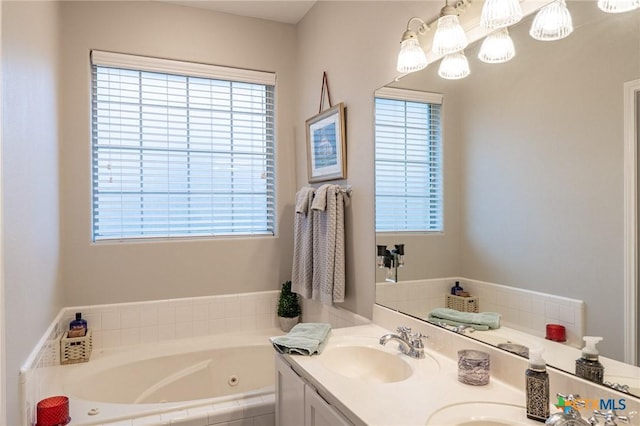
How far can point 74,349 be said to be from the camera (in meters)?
2.40

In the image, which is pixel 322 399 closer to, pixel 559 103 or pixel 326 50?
pixel 559 103

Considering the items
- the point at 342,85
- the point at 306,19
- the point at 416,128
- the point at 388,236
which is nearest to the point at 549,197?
the point at 416,128

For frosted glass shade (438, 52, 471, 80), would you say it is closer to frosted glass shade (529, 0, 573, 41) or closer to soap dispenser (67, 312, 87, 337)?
frosted glass shade (529, 0, 573, 41)

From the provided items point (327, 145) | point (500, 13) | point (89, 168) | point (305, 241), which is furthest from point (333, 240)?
point (89, 168)

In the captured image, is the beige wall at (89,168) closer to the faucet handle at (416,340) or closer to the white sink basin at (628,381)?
the faucet handle at (416,340)

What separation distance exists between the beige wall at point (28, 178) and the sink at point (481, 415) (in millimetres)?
1351

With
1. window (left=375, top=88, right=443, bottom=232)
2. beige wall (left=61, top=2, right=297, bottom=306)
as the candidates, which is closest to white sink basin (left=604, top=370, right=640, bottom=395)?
window (left=375, top=88, right=443, bottom=232)

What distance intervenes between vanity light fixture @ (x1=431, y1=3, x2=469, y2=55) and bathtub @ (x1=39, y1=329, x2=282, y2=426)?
69.7 inches

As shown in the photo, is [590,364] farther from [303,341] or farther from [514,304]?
[303,341]

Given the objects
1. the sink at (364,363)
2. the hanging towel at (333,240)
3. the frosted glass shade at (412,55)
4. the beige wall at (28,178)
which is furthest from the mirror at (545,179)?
the beige wall at (28,178)

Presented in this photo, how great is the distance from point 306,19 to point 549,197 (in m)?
2.33

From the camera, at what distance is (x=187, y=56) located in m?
2.83

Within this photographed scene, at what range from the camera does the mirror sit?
1.06 meters

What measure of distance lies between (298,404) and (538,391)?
829 mm
